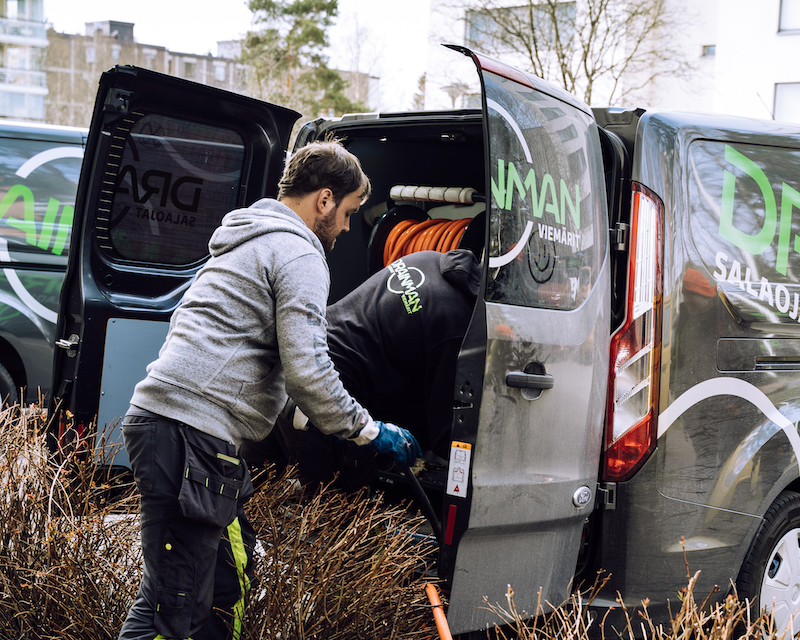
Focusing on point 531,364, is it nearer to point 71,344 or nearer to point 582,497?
point 582,497

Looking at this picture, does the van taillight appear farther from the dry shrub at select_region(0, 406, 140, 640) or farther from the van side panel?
the dry shrub at select_region(0, 406, 140, 640)

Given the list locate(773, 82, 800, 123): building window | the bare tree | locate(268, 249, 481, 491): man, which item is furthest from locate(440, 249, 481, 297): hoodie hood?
locate(773, 82, 800, 123): building window

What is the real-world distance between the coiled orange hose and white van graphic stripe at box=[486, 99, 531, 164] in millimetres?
1587

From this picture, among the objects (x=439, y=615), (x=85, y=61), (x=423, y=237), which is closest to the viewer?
(x=439, y=615)

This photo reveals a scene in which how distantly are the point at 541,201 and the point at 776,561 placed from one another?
5.25 feet

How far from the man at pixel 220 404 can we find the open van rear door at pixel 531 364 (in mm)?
387

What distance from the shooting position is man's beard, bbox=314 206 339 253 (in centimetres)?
248

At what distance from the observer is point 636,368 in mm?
2523

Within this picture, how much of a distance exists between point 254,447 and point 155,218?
1.17m

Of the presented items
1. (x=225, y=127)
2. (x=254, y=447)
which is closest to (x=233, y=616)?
(x=254, y=447)

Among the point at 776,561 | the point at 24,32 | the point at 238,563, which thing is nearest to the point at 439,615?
the point at 238,563

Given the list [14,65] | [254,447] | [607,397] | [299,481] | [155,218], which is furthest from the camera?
[14,65]

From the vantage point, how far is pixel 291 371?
7.25 feet

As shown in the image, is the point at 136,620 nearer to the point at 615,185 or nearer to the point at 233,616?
the point at 233,616
